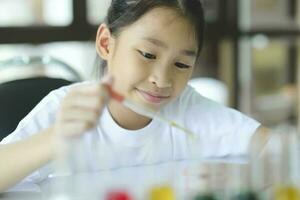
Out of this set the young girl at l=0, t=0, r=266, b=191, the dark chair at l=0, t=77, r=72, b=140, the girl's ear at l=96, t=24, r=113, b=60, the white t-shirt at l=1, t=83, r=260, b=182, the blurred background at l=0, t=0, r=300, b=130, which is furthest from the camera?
the blurred background at l=0, t=0, r=300, b=130

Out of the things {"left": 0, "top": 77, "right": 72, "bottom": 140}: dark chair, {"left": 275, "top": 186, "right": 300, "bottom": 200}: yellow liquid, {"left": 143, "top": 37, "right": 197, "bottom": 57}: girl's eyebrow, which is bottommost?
{"left": 0, "top": 77, "right": 72, "bottom": 140}: dark chair

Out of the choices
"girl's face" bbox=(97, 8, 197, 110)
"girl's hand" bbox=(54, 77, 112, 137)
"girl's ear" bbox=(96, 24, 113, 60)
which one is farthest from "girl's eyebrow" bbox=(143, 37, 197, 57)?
"girl's hand" bbox=(54, 77, 112, 137)

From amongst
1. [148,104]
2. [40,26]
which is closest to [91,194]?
[148,104]

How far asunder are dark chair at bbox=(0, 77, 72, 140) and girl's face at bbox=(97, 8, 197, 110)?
36 centimetres

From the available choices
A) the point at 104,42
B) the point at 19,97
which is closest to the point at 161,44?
the point at 104,42

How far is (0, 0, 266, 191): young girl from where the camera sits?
0.72 m

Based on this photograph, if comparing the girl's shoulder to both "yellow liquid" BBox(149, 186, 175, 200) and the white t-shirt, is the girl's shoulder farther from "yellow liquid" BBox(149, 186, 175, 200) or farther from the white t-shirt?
"yellow liquid" BBox(149, 186, 175, 200)

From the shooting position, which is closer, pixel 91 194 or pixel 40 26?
pixel 91 194

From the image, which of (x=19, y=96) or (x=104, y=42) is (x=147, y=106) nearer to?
(x=104, y=42)

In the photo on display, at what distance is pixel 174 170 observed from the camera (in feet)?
2.27

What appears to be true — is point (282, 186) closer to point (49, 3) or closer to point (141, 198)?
point (141, 198)

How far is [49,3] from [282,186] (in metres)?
2.00

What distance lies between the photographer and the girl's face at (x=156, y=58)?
814 mm

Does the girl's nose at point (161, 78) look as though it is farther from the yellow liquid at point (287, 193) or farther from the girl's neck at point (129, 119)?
the yellow liquid at point (287, 193)
